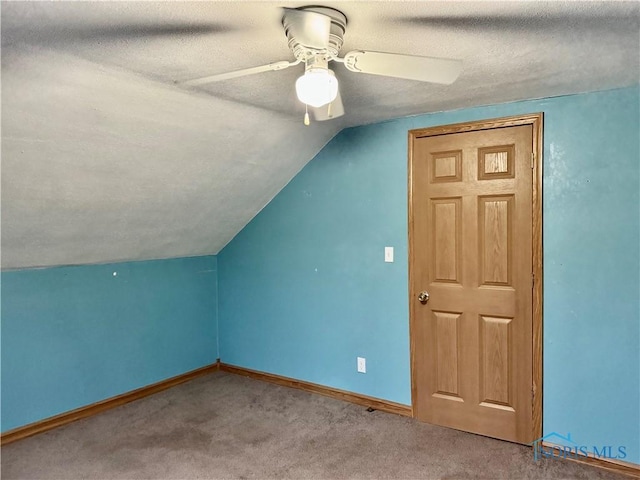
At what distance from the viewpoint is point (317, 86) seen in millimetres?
1643

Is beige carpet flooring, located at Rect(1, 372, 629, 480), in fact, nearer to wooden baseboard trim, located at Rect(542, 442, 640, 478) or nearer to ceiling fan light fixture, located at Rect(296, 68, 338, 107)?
wooden baseboard trim, located at Rect(542, 442, 640, 478)

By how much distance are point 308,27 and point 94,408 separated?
9.89 feet

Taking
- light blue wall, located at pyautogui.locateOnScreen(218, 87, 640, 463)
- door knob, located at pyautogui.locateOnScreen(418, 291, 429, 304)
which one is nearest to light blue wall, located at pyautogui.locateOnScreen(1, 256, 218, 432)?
light blue wall, located at pyautogui.locateOnScreen(218, 87, 640, 463)

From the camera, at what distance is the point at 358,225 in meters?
3.38

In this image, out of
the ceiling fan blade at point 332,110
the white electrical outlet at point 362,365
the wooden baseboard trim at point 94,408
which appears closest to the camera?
the ceiling fan blade at point 332,110

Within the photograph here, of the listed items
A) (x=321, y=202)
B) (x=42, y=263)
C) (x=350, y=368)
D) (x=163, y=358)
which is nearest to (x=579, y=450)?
(x=350, y=368)

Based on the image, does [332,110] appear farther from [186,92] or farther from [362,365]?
[362,365]

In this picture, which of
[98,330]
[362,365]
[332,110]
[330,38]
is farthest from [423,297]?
[98,330]

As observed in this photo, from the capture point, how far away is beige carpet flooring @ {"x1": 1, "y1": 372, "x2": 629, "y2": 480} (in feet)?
8.08

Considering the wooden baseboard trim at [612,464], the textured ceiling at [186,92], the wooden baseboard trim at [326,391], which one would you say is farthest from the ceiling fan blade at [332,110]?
the wooden baseboard trim at [612,464]

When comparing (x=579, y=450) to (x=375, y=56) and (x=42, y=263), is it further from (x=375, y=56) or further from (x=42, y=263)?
(x=42, y=263)

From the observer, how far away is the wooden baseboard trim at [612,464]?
7.95 feet

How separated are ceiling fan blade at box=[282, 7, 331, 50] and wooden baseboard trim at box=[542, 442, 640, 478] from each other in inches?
102

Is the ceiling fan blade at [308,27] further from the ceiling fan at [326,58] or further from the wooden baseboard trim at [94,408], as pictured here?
the wooden baseboard trim at [94,408]
